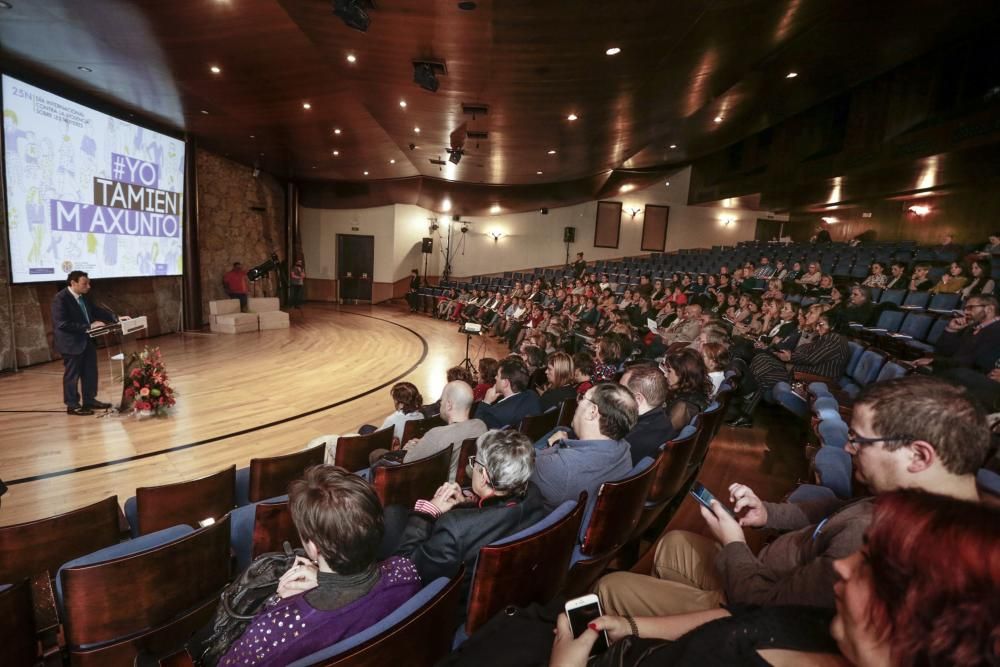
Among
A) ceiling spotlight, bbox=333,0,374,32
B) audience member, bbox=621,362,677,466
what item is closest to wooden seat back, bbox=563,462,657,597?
audience member, bbox=621,362,677,466

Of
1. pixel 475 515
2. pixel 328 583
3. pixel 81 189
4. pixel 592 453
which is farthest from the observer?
pixel 81 189

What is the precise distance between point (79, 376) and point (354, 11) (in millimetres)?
4647

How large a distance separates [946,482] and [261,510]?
2170 millimetres

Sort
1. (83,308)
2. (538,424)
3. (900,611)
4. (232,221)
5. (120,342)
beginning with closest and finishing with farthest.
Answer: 1. (900,611)
2. (538,424)
3. (83,308)
4. (120,342)
5. (232,221)

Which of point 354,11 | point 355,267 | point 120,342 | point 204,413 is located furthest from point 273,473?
point 355,267

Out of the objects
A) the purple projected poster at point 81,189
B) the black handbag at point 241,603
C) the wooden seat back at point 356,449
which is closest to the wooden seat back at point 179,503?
the wooden seat back at point 356,449

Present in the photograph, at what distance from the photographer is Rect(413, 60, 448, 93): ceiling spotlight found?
5.37 m

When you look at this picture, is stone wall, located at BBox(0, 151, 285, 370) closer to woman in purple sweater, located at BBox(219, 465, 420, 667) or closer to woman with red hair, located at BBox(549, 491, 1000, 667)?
woman in purple sweater, located at BBox(219, 465, 420, 667)

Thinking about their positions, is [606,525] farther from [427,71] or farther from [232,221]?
[232,221]

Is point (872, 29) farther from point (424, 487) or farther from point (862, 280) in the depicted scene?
point (424, 487)

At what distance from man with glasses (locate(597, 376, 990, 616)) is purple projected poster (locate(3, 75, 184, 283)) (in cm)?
822

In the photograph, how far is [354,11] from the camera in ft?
13.1

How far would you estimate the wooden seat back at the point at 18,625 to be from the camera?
132 cm

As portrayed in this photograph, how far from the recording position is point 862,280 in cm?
860
